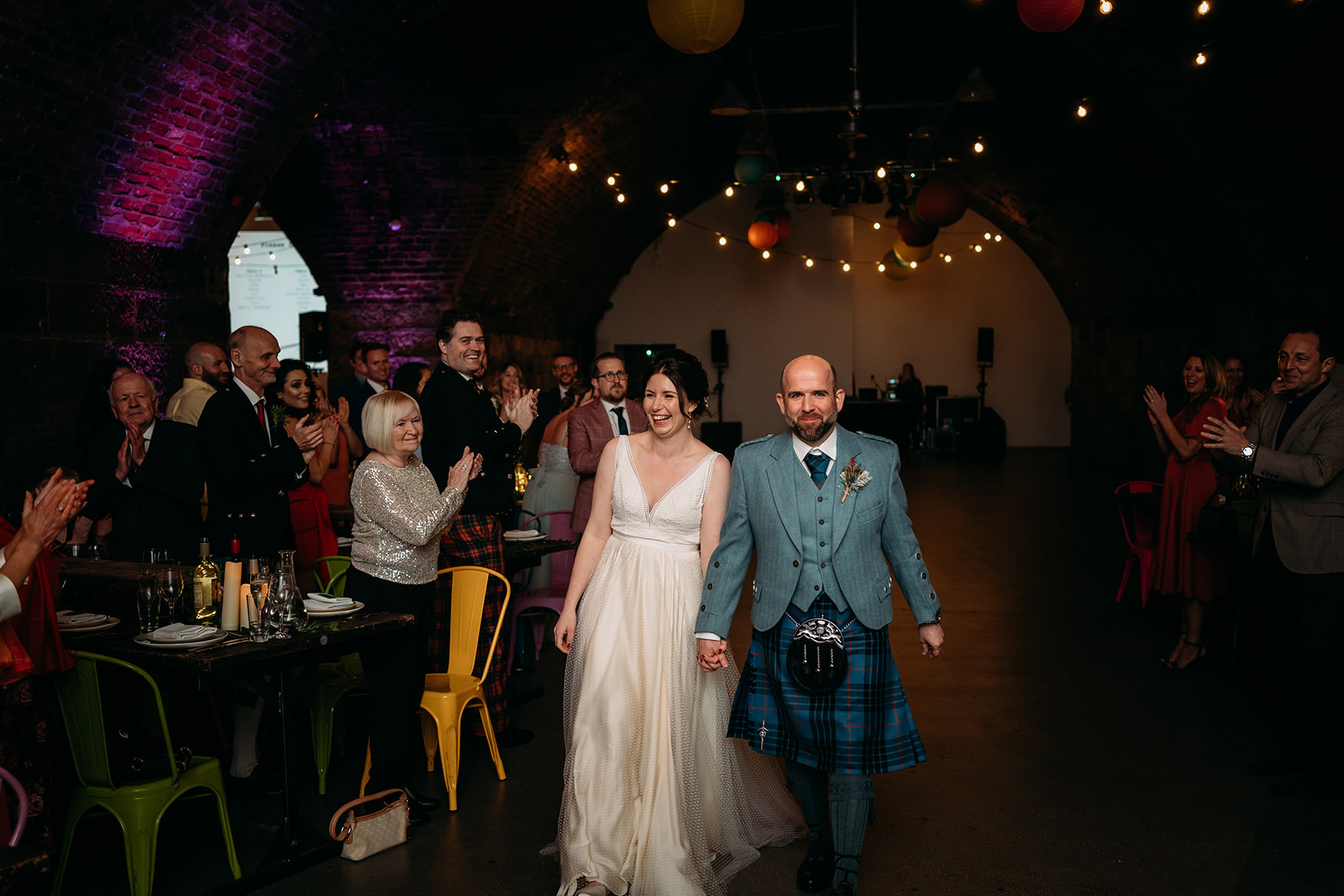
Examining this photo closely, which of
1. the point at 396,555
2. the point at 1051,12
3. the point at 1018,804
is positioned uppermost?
the point at 1051,12

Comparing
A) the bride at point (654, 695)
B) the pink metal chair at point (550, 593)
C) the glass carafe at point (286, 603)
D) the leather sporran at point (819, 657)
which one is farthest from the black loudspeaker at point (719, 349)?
the leather sporran at point (819, 657)

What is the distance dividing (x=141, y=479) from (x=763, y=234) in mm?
10339

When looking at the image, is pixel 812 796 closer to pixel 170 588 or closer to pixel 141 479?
pixel 170 588

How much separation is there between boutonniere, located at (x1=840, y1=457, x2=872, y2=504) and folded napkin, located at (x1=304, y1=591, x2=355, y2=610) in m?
1.75

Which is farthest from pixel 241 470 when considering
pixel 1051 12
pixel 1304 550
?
pixel 1051 12

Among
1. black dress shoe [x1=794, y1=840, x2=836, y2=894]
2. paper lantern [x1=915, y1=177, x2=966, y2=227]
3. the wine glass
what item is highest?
paper lantern [x1=915, y1=177, x2=966, y2=227]

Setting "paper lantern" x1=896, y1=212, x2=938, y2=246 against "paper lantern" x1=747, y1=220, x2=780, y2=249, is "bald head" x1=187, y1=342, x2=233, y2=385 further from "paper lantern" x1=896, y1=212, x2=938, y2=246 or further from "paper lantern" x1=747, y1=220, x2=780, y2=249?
"paper lantern" x1=896, y1=212, x2=938, y2=246

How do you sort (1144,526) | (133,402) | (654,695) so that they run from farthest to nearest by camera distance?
(1144,526) → (133,402) → (654,695)

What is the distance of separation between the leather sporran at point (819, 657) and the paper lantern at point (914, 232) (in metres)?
12.6

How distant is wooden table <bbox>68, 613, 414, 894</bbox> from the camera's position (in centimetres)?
303

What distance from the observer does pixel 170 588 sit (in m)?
3.39

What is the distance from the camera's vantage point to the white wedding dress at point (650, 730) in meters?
3.00

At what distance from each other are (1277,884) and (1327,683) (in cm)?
103

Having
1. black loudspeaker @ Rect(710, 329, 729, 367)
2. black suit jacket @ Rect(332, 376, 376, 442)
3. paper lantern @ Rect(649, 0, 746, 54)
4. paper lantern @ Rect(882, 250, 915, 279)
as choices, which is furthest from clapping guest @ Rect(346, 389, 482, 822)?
paper lantern @ Rect(882, 250, 915, 279)
